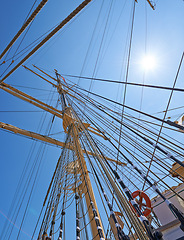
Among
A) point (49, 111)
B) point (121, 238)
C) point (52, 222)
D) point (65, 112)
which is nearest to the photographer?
point (121, 238)

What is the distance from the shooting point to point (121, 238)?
2.02 m

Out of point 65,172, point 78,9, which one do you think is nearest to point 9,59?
point 78,9

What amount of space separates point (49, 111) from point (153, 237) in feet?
27.0

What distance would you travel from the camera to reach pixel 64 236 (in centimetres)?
368

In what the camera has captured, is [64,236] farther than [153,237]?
Yes

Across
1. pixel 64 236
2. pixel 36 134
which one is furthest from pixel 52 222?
pixel 36 134

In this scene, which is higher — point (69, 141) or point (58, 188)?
point (69, 141)

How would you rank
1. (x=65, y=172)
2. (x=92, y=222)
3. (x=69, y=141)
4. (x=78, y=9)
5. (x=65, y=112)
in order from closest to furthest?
(x=78, y=9) < (x=92, y=222) < (x=65, y=172) < (x=69, y=141) < (x=65, y=112)

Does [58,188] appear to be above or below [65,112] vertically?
below

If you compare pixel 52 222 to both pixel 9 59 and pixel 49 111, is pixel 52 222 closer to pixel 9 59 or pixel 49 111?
pixel 9 59

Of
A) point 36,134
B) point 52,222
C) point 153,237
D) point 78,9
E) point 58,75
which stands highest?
point 58,75

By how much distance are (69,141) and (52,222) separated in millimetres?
3117

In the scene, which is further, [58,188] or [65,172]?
[65,172]

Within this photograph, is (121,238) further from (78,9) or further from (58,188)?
(78,9)
